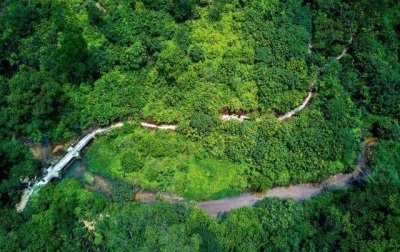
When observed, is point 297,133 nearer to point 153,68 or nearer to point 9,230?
point 153,68

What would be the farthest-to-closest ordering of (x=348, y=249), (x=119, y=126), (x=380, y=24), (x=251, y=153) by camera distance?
(x=380, y=24) → (x=119, y=126) → (x=251, y=153) → (x=348, y=249)

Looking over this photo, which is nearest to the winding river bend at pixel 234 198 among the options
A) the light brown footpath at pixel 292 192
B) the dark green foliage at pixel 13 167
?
the light brown footpath at pixel 292 192

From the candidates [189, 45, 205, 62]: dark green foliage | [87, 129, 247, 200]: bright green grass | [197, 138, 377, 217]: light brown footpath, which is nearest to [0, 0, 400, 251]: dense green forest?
[87, 129, 247, 200]: bright green grass

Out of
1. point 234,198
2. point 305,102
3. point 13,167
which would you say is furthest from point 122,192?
point 305,102

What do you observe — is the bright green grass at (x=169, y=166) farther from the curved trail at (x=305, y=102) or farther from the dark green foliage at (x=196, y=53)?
the dark green foliage at (x=196, y=53)

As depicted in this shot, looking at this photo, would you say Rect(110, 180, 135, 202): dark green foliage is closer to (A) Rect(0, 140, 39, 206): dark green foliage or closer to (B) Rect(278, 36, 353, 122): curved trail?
(A) Rect(0, 140, 39, 206): dark green foliage

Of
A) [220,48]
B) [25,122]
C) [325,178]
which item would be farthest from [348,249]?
[25,122]

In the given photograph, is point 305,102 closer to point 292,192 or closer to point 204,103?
point 292,192
